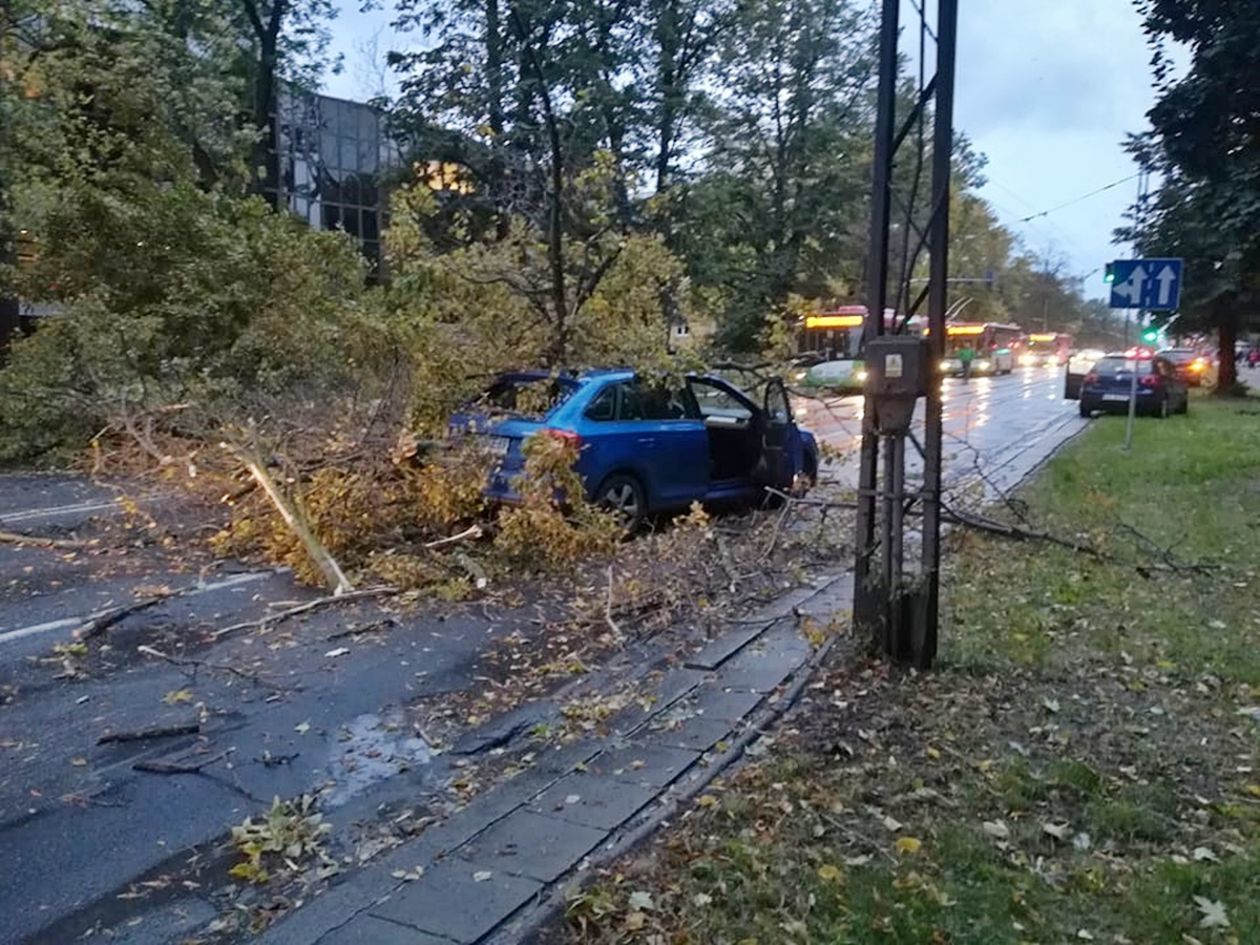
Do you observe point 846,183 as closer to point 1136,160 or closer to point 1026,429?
point 1136,160

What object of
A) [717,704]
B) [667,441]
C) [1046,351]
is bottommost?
[1046,351]

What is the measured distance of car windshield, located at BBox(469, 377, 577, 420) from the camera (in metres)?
9.05

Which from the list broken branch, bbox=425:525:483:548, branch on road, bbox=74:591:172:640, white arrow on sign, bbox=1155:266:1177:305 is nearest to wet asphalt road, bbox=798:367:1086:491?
white arrow on sign, bbox=1155:266:1177:305

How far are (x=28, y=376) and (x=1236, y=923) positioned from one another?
1600 cm

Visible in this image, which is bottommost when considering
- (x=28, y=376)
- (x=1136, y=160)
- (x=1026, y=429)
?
(x=1026, y=429)

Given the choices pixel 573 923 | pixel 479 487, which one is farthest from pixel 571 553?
pixel 573 923

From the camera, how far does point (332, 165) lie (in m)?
38.6

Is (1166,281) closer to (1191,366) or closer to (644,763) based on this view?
(644,763)

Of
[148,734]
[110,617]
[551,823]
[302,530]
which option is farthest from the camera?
[302,530]

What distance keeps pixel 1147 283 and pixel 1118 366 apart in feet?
43.2

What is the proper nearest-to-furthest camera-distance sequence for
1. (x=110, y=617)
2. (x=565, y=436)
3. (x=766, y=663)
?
(x=766, y=663), (x=110, y=617), (x=565, y=436)

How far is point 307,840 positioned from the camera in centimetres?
389

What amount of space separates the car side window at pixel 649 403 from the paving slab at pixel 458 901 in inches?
239

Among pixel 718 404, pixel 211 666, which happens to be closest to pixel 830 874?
pixel 211 666
